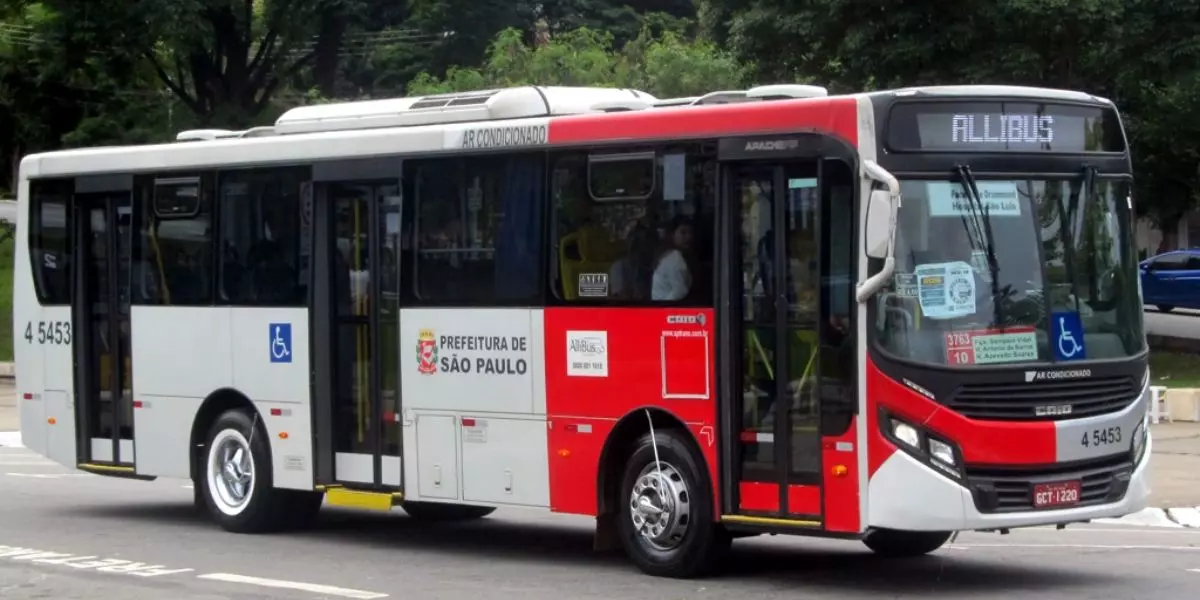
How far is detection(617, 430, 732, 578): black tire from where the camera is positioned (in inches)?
440

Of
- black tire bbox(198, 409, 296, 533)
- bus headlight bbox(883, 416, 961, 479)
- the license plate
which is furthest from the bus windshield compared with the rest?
black tire bbox(198, 409, 296, 533)

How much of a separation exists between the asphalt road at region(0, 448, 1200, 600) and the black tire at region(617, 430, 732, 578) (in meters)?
0.15

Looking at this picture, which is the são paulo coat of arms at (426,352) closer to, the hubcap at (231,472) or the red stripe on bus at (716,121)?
the red stripe on bus at (716,121)

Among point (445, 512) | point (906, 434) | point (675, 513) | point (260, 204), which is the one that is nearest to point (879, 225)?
point (906, 434)

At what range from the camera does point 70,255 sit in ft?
52.3

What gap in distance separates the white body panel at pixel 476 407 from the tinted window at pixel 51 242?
170 inches

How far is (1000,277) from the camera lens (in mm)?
10484

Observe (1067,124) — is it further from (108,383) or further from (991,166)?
(108,383)

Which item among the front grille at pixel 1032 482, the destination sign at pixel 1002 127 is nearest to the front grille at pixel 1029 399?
the front grille at pixel 1032 482

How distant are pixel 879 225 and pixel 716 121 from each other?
157cm

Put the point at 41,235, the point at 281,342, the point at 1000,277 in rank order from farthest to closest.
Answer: the point at 41,235 → the point at 281,342 → the point at 1000,277

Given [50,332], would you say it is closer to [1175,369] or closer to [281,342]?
[281,342]

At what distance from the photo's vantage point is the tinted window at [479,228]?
12.3 meters

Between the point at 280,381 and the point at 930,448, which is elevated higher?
the point at 280,381
